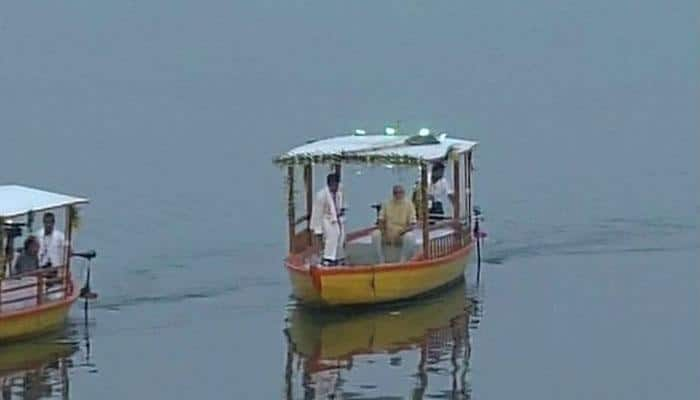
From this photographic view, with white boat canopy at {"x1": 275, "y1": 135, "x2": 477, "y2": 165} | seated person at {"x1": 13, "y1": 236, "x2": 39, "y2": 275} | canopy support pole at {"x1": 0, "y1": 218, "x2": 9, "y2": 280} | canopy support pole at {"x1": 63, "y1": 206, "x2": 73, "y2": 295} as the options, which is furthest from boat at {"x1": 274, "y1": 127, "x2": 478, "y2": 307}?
canopy support pole at {"x1": 0, "y1": 218, "x2": 9, "y2": 280}

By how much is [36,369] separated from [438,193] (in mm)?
8390

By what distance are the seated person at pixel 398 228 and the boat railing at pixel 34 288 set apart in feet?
15.3

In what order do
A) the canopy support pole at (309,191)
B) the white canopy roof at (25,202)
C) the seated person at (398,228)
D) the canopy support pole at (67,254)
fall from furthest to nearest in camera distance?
the seated person at (398,228) → the canopy support pole at (309,191) → the canopy support pole at (67,254) → the white canopy roof at (25,202)

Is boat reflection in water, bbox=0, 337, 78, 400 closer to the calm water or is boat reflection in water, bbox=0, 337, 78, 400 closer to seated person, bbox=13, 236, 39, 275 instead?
the calm water

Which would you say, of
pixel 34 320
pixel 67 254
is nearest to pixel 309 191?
pixel 67 254

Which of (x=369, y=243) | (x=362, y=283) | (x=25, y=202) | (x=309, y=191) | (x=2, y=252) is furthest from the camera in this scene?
(x=309, y=191)

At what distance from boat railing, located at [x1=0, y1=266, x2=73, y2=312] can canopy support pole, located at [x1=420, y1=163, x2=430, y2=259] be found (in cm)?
496

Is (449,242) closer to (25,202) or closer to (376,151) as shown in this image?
(376,151)

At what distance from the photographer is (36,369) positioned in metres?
→ 24.7

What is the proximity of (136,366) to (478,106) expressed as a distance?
4053 cm

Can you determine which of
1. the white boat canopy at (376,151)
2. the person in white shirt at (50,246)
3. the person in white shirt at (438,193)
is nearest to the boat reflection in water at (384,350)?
the person in white shirt at (438,193)

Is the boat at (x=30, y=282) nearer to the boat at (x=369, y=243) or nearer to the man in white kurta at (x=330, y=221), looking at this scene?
the boat at (x=369, y=243)

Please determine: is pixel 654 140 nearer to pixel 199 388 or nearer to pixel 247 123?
pixel 247 123

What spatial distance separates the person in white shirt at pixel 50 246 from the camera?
85.6 feet
